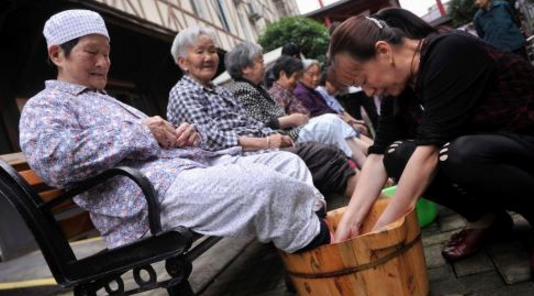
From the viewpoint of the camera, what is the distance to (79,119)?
183cm

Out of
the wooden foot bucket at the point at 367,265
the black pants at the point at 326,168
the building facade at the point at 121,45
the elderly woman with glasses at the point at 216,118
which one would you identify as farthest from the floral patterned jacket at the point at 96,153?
the building facade at the point at 121,45

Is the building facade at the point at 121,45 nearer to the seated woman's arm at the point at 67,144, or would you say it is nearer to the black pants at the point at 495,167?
the seated woman's arm at the point at 67,144

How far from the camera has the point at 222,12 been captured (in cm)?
1555

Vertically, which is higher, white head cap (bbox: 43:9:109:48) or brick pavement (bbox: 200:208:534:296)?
white head cap (bbox: 43:9:109:48)

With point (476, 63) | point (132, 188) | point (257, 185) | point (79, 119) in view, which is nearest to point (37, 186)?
point (79, 119)

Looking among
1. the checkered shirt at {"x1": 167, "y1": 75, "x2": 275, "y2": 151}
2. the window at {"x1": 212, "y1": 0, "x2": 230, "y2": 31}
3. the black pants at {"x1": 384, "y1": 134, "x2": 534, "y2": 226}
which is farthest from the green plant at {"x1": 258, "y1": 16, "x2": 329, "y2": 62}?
the black pants at {"x1": 384, "y1": 134, "x2": 534, "y2": 226}

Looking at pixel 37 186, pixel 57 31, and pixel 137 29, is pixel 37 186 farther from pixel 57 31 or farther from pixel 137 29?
pixel 137 29

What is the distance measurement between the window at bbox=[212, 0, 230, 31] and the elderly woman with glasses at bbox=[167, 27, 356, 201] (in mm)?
12506

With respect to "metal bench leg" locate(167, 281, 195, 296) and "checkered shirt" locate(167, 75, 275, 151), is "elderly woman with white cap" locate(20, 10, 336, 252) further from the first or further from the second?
"checkered shirt" locate(167, 75, 275, 151)

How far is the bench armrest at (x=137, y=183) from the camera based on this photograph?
159 centimetres

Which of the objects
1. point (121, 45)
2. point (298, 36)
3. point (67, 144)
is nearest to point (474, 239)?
point (67, 144)

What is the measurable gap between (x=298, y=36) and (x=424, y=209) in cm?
1482

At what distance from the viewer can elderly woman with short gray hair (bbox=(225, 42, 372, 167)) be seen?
3.59 m

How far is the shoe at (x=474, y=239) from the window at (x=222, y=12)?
45.3ft
